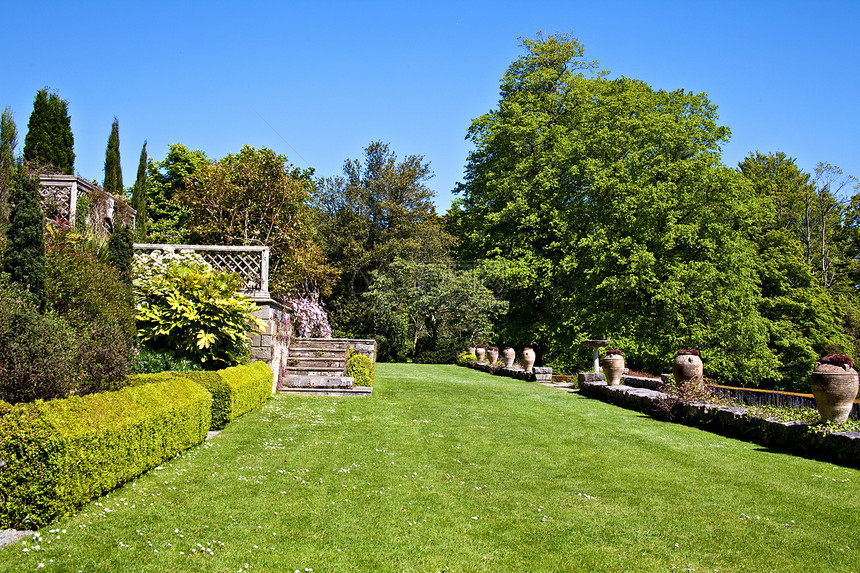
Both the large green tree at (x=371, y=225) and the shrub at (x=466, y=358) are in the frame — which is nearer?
the shrub at (x=466, y=358)

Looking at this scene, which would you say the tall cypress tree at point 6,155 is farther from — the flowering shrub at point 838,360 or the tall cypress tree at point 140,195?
the flowering shrub at point 838,360

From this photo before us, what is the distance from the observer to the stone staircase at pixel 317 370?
42.8ft

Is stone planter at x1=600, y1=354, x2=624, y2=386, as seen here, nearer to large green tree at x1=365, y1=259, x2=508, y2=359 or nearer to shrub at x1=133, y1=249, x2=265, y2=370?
shrub at x1=133, y1=249, x2=265, y2=370

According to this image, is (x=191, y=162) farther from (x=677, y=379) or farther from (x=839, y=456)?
(x=839, y=456)

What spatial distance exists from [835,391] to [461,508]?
5762 mm

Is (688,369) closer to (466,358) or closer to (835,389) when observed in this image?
(835,389)

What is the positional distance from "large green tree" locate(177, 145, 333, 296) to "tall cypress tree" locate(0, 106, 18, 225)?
25.6ft

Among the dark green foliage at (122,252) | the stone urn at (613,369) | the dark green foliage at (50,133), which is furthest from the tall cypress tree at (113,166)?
the stone urn at (613,369)

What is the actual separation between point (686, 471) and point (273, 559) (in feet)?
15.4

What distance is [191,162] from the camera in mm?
30375

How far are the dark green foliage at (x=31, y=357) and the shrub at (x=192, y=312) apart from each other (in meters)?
3.13

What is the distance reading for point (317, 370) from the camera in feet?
46.6

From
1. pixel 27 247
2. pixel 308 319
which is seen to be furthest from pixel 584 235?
pixel 27 247

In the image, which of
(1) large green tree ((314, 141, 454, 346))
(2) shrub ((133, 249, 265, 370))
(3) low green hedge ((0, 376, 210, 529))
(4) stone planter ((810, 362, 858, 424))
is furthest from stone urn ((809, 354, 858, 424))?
(1) large green tree ((314, 141, 454, 346))
